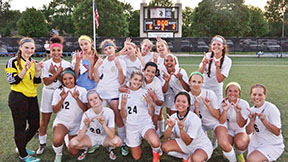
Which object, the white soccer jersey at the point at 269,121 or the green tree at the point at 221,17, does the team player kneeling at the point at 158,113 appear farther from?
the green tree at the point at 221,17

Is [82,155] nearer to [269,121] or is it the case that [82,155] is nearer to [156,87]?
[156,87]

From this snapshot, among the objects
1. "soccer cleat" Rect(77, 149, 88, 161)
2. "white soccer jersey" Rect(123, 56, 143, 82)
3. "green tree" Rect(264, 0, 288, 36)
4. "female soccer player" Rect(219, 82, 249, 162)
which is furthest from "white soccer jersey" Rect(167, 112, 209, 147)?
"green tree" Rect(264, 0, 288, 36)

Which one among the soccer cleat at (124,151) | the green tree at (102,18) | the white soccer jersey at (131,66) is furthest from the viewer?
the green tree at (102,18)

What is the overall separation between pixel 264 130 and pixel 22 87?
11.6 feet

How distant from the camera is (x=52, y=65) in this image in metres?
3.85

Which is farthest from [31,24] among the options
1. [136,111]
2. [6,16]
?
[136,111]

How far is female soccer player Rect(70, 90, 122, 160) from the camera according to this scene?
11.4ft

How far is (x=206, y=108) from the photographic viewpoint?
12.0ft

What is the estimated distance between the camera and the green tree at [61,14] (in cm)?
5522

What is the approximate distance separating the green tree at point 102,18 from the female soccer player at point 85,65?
115 feet

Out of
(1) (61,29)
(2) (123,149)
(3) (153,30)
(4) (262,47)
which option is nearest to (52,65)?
(2) (123,149)

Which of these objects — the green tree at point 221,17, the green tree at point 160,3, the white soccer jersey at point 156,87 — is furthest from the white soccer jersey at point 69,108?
the green tree at point 160,3

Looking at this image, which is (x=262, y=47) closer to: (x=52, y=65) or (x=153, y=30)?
(x=153, y=30)

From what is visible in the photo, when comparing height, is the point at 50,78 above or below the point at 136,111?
above
